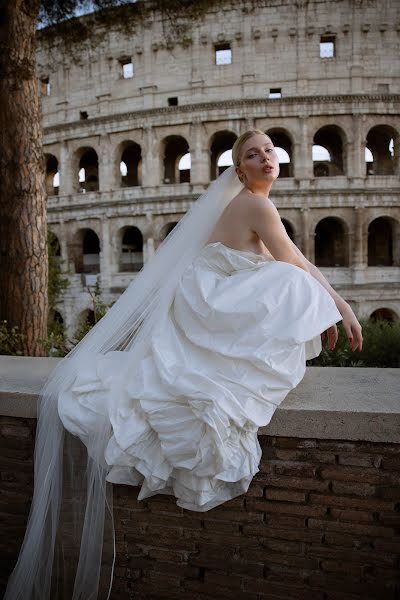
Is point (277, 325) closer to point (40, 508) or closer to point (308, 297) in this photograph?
point (308, 297)

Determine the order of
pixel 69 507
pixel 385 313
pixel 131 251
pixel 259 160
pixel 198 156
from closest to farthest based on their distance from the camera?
pixel 69 507 → pixel 259 160 → pixel 198 156 → pixel 385 313 → pixel 131 251

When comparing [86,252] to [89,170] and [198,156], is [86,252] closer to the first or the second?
[89,170]

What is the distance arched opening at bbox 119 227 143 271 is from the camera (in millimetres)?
20547

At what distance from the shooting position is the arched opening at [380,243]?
780 inches

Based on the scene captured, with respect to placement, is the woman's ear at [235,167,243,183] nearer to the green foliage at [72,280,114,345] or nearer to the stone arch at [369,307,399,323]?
the green foliage at [72,280,114,345]

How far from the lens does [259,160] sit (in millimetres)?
2244

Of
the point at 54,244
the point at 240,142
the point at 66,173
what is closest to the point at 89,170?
the point at 66,173

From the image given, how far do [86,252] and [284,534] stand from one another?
75.5ft

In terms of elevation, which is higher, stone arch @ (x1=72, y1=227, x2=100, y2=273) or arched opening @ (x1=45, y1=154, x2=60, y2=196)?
arched opening @ (x1=45, y1=154, x2=60, y2=196)

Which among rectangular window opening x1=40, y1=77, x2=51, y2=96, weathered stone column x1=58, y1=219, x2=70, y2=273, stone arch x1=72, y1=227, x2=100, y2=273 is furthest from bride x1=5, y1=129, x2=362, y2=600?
rectangular window opening x1=40, y1=77, x2=51, y2=96

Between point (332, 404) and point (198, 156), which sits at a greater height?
point (198, 156)

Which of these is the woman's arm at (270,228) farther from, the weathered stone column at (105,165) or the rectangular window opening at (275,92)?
the weathered stone column at (105,165)

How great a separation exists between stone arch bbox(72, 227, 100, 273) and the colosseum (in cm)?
94

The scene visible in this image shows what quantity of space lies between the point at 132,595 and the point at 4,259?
172 inches
